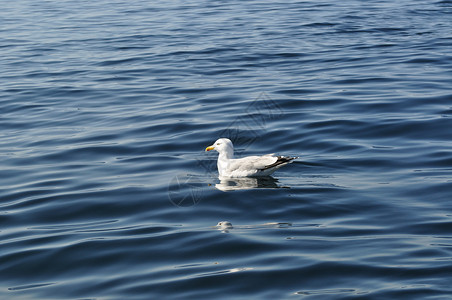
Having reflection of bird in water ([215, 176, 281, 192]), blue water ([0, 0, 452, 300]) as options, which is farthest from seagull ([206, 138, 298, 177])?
blue water ([0, 0, 452, 300])

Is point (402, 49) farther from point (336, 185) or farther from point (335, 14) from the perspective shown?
point (336, 185)

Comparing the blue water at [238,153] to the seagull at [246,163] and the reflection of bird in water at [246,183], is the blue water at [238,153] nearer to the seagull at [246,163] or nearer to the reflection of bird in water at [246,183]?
the reflection of bird in water at [246,183]

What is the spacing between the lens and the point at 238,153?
41.9 ft

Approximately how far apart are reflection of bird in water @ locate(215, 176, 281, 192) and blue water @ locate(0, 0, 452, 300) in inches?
2.0

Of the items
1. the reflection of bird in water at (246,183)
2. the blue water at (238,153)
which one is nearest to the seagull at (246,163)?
the reflection of bird in water at (246,183)

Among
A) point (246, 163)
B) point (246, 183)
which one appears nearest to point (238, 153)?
point (246, 163)

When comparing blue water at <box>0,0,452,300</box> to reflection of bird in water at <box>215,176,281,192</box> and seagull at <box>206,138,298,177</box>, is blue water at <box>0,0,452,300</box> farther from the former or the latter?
seagull at <box>206,138,298,177</box>

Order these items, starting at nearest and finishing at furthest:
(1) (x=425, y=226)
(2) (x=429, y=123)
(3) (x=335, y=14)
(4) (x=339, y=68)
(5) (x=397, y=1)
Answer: (1) (x=425, y=226)
(2) (x=429, y=123)
(4) (x=339, y=68)
(3) (x=335, y=14)
(5) (x=397, y=1)

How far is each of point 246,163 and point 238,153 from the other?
1929mm

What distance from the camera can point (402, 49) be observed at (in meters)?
20.4

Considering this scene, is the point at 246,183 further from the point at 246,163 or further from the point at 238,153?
the point at 238,153

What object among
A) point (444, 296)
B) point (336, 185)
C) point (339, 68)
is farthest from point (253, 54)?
point (444, 296)

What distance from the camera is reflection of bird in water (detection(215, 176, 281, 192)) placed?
10.5m

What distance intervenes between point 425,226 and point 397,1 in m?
23.1
